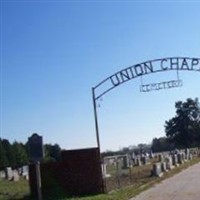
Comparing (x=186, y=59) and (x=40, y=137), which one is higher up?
(x=186, y=59)

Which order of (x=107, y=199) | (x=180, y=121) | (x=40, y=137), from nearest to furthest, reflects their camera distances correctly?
(x=40, y=137) < (x=107, y=199) < (x=180, y=121)

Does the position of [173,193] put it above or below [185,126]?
below

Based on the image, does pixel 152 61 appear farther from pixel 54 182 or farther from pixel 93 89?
pixel 54 182

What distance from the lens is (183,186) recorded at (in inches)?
933

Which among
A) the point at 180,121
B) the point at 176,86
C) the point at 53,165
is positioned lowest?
the point at 53,165

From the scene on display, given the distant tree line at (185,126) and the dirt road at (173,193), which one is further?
the distant tree line at (185,126)

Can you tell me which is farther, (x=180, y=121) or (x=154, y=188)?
(x=180, y=121)

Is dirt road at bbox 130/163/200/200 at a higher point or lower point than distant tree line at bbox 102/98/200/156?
lower

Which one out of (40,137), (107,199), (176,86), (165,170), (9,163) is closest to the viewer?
(40,137)

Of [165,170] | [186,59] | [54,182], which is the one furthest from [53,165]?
[165,170]

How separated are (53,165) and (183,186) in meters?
5.44

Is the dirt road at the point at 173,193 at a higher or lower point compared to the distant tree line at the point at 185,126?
lower

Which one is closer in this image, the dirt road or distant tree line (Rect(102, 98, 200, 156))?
the dirt road

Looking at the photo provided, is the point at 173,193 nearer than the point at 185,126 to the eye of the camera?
Yes
